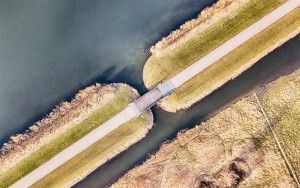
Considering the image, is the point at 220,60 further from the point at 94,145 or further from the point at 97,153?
the point at 97,153

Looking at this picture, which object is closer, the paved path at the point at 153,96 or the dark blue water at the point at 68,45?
the paved path at the point at 153,96

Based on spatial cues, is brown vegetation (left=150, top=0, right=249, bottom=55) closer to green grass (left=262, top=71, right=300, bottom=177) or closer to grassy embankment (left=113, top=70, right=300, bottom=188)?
grassy embankment (left=113, top=70, right=300, bottom=188)

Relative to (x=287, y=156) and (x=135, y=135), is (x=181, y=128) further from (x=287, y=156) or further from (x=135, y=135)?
(x=287, y=156)

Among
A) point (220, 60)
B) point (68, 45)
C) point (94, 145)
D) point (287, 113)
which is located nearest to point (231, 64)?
point (220, 60)

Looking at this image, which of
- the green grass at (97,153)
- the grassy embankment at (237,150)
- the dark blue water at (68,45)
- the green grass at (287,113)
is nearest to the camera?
the grassy embankment at (237,150)

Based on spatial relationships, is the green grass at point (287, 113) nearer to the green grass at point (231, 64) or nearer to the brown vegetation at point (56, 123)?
the green grass at point (231, 64)

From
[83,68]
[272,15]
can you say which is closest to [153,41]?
[83,68]

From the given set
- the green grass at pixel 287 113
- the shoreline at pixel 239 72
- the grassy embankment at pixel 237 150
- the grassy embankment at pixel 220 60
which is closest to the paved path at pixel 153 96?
the grassy embankment at pixel 220 60
